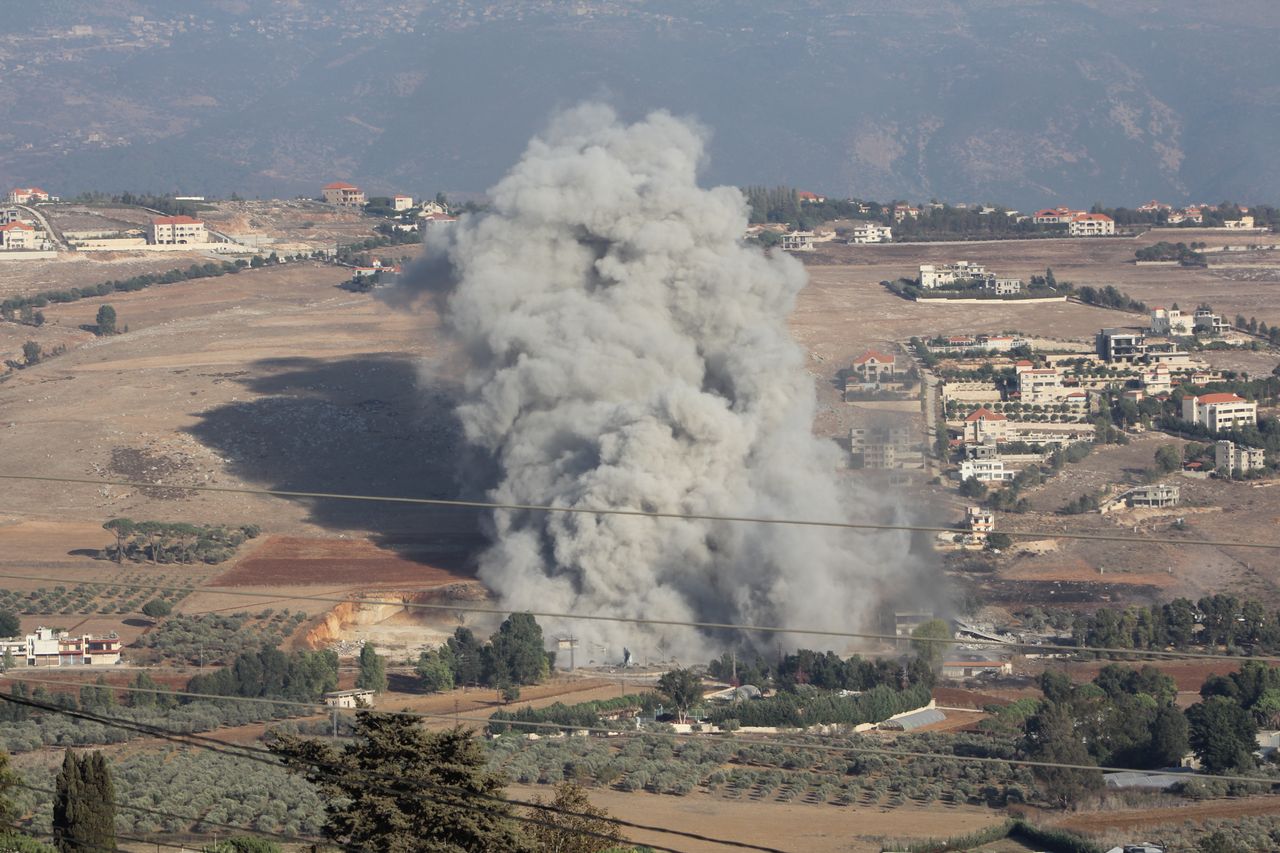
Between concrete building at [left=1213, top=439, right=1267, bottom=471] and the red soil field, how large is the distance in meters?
24.1

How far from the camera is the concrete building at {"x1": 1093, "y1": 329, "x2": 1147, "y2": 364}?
80875mm

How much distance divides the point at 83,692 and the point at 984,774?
59.8 ft

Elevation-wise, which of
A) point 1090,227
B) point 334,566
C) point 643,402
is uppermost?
point 1090,227

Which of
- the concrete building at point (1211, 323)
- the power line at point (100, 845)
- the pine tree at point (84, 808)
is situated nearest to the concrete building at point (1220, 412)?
the concrete building at point (1211, 323)

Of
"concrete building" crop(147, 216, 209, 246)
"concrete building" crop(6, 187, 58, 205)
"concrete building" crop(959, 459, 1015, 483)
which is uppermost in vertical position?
"concrete building" crop(6, 187, 58, 205)

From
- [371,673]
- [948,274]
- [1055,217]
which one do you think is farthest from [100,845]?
[1055,217]

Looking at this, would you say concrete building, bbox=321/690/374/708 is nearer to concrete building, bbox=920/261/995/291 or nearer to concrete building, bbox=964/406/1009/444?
concrete building, bbox=964/406/1009/444

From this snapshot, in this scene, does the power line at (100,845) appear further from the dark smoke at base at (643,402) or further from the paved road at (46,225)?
the paved road at (46,225)

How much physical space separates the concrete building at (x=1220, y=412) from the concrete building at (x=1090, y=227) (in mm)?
52716

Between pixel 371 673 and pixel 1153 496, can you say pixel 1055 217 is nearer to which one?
pixel 1153 496

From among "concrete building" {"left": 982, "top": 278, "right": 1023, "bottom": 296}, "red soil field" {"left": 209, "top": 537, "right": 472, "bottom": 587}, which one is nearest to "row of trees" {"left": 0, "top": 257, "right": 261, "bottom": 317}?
"concrete building" {"left": 982, "top": 278, "right": 1023, "bottom": 296}

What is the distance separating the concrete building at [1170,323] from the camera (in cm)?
8644

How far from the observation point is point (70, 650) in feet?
144

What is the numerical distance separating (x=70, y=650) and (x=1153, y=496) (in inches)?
1232
